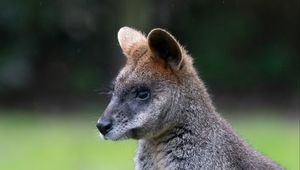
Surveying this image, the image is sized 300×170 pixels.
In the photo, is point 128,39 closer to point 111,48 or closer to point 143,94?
point 143,94

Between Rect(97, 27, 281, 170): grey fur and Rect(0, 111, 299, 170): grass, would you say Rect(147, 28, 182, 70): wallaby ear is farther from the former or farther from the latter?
Rect(0, 111, 299, 170): grass

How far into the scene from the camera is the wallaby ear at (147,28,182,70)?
25.0 feet

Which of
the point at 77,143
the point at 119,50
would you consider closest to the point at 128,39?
the point at 77,143

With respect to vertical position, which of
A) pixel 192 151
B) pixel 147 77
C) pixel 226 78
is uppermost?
pixel 147 77

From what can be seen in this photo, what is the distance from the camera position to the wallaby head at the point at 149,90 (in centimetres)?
745

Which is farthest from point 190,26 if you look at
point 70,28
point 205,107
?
point 205,107

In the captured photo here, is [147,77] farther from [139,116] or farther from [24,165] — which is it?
[24,165]

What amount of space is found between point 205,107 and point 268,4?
17410 millimetres

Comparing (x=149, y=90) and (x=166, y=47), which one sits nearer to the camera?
(x=149, y=90)

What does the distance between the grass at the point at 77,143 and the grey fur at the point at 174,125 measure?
4972 millimetres

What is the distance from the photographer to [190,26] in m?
23.9

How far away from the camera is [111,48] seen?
2348 cm

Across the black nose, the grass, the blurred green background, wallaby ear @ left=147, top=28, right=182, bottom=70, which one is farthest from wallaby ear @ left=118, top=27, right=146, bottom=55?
the blurred green background

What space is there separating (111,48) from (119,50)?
115 centimetres
